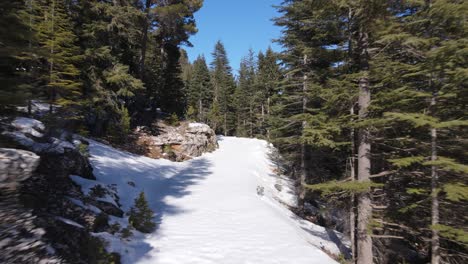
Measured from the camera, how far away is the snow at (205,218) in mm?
7184

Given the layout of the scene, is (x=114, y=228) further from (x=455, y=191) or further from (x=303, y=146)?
(x=303, y=146)

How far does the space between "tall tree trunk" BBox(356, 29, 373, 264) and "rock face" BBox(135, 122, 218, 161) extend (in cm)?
1423

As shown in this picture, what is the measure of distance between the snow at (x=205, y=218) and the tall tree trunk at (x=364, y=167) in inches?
48.8

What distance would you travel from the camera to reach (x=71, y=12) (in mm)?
15867

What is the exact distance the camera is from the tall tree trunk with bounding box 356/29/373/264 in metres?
8.31

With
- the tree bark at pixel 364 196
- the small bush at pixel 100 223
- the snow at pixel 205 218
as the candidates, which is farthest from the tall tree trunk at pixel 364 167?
the small bush at pixel 100 223

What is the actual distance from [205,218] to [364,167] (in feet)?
18.9

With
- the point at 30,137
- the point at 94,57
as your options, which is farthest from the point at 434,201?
the point at 94,57

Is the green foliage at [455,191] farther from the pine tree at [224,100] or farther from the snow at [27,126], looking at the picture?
the pine tree at [224,100]

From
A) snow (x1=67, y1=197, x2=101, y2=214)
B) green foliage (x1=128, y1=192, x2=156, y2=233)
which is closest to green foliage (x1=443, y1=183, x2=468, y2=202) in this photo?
green foliage (x1=128, y1=192, x2=156, y2=233)

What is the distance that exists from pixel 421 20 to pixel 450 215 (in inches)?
221

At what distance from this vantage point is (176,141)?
72.0 ft

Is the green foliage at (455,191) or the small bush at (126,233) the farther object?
the small bush at (126,233)

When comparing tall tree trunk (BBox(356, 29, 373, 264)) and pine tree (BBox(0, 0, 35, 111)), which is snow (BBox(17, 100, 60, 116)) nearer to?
pine tree (BBox(0, 0, 35, 111))
